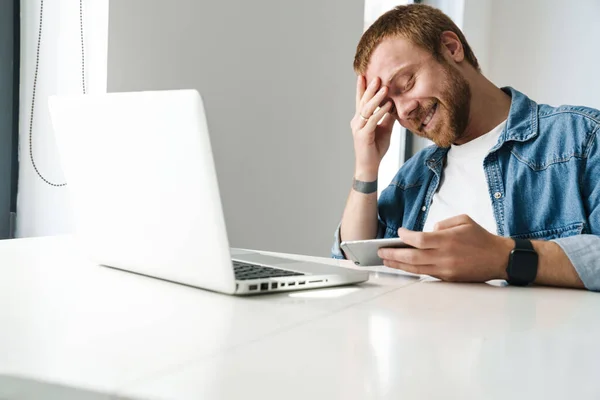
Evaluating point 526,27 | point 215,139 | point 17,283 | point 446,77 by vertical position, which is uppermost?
point 526,27

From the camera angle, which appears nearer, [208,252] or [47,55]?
[208,252]

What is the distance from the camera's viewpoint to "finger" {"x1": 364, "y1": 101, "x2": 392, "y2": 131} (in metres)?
1.60

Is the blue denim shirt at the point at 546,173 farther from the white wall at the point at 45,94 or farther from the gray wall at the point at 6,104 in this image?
the gray wall at the point at 6,104

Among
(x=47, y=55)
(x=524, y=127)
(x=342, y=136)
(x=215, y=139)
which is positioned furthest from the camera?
(x=342, y=136)

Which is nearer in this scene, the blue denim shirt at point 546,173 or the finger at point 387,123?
the blue denim shirt at point 546,173

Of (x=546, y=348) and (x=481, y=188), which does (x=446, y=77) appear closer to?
(x=481, y=188)

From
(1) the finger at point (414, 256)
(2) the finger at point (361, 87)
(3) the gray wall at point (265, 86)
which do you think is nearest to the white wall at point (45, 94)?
(3) the gray wall at point (265, 86)

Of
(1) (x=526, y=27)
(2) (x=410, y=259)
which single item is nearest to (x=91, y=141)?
(2) (x=410, y=259)

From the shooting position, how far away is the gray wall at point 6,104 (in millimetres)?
1707

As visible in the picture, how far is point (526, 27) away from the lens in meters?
3.54

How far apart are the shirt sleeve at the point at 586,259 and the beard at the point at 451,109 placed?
563 millimetres

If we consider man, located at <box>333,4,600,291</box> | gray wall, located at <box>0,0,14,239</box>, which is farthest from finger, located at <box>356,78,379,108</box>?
gray wall, located at <box>0,0,14,239</box>

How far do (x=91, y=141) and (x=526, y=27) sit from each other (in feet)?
10.3

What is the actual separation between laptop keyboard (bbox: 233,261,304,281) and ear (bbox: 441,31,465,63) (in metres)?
0.88
